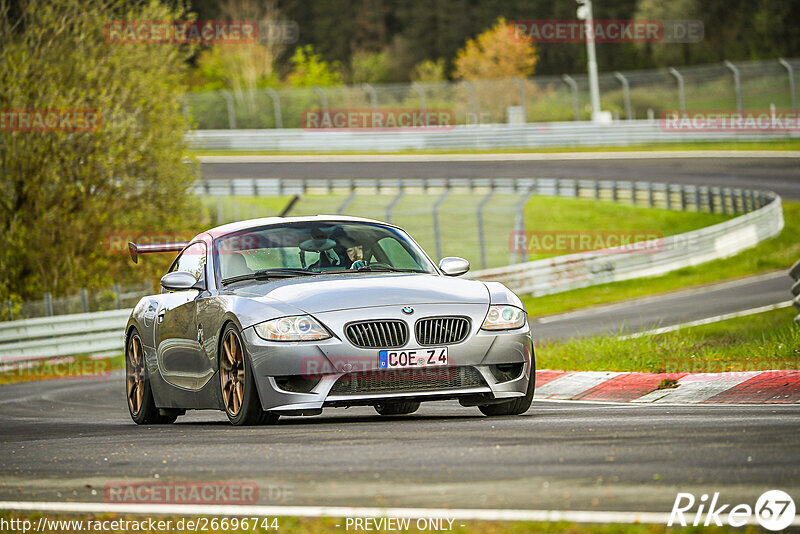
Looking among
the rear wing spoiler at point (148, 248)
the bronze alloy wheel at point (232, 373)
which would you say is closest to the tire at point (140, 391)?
the rear wing spoiler at point (148, 248)

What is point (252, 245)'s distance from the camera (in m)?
9.86

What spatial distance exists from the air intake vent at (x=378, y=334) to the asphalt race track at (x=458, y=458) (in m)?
0.55

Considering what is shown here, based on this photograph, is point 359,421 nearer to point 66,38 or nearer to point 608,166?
point 66,38

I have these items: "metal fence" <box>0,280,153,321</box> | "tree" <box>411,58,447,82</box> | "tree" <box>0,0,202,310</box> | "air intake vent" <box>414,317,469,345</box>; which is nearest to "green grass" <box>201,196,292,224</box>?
"tree" <box>0,0,202,310</box>

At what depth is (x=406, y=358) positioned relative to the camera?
27.8 feet

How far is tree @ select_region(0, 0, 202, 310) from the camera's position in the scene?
26.1 m

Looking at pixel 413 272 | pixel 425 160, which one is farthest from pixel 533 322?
pixel 425 160

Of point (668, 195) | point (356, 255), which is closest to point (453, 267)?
point (356, 255)

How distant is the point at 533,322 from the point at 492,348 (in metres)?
16.8

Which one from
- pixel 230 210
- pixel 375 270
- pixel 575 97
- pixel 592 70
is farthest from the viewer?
pixel 575 97

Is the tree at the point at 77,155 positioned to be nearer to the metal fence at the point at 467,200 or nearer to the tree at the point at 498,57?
the metal fence at the point at 467,200

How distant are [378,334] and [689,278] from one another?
23.1 m

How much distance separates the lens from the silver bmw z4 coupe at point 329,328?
845 centimetres

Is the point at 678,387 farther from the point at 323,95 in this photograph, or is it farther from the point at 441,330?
the point at 323,95
